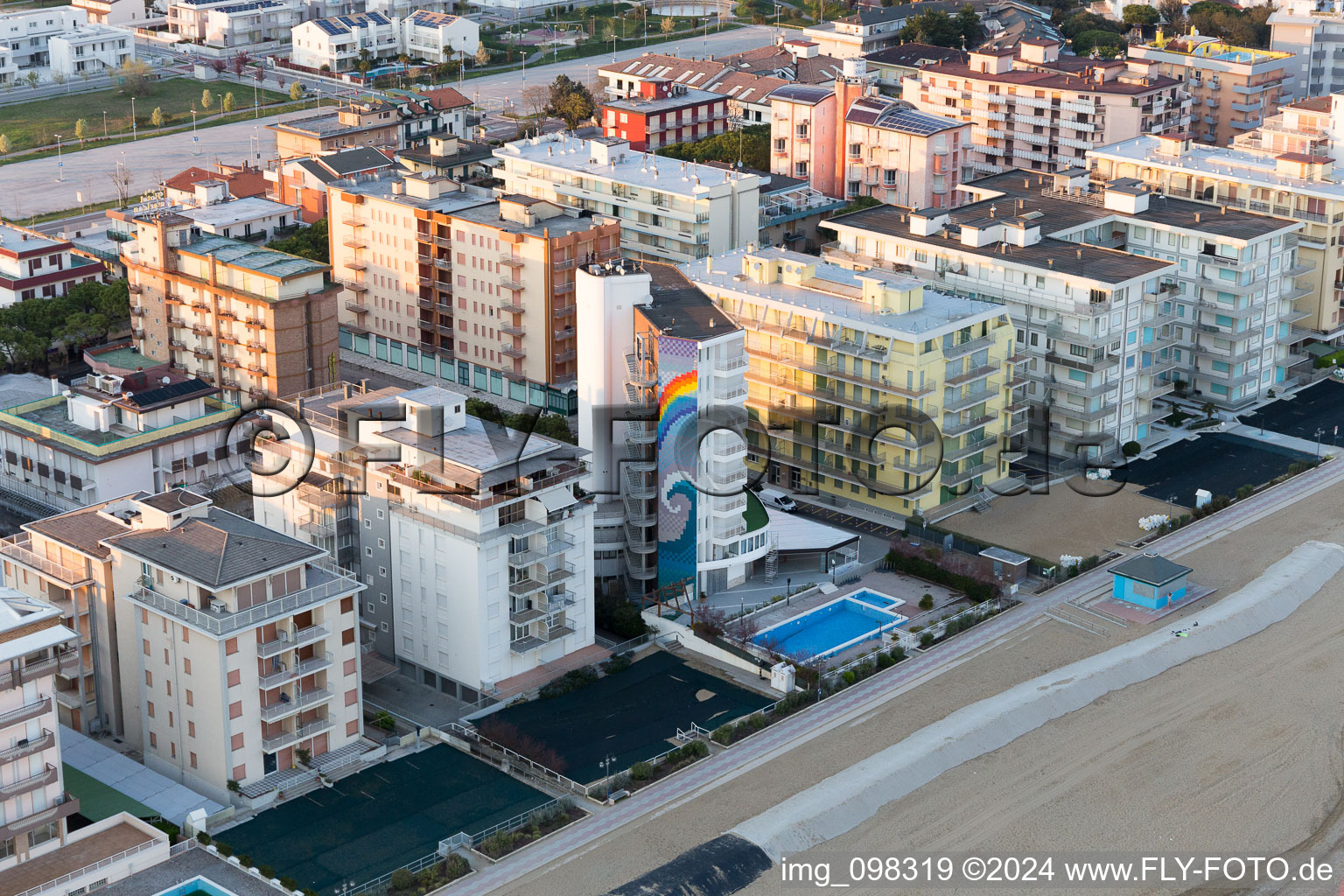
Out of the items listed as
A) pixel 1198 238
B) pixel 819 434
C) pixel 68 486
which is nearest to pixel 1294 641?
pixel 819 434

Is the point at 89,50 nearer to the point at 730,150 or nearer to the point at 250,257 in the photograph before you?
the point at 730,150

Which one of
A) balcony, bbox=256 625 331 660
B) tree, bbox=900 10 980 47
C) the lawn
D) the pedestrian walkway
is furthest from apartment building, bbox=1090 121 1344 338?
the lawn

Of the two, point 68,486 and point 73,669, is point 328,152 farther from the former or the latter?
point 73,669

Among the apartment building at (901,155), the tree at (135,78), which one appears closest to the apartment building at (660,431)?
the apartment building at (901,155)

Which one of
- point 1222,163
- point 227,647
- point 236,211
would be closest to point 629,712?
point 227,647

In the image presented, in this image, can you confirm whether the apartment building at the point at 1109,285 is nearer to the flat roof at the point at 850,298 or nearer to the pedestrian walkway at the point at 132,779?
the flat roof at the point at 850,298
